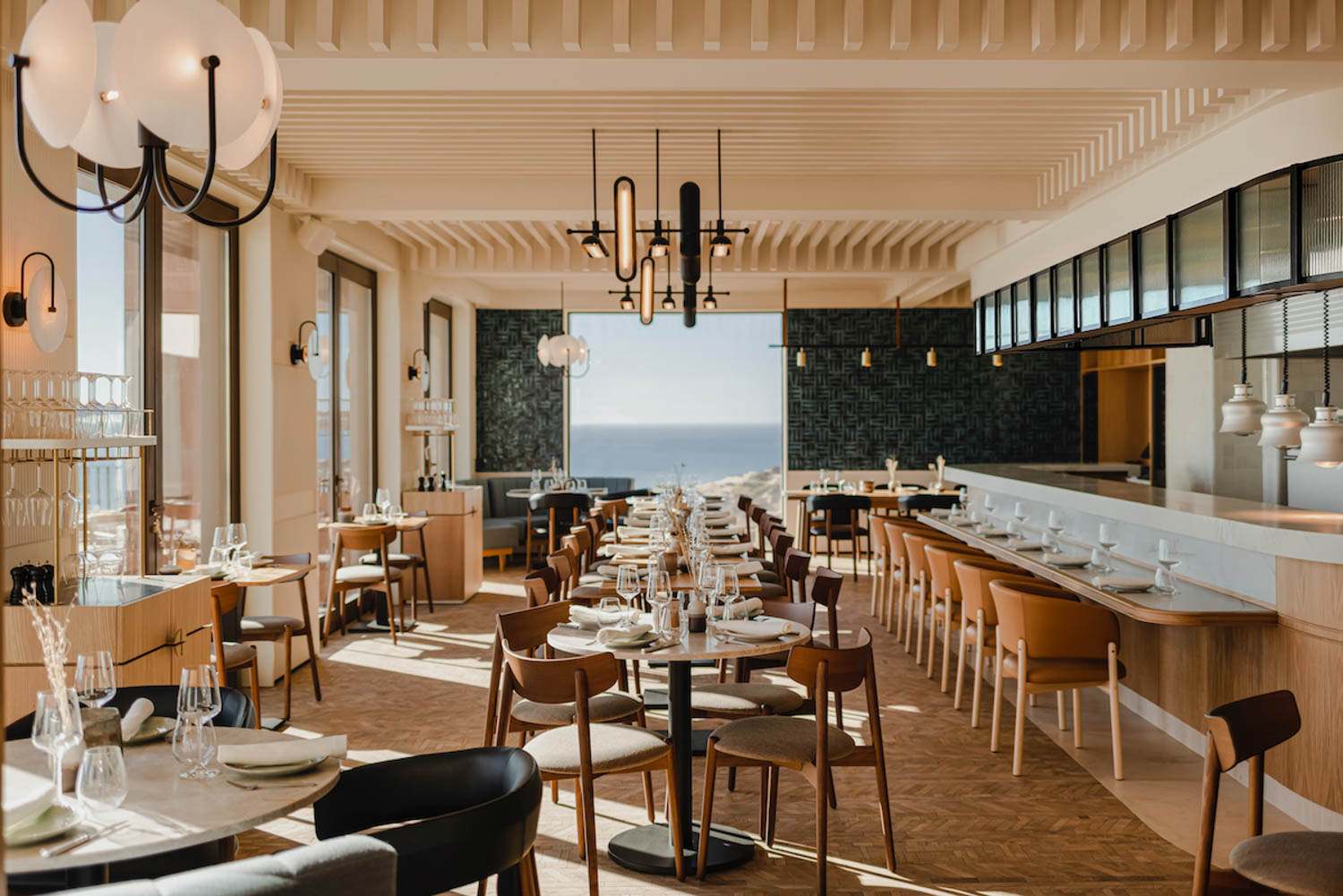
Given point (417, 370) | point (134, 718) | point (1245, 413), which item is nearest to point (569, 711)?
point (134, 718)

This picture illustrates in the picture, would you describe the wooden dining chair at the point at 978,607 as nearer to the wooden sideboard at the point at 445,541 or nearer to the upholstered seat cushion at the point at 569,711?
the upholstered seat cushion at the point at 569,711

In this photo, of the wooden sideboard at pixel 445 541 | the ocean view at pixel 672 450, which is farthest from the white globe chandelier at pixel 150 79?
the ocean view at pixel 672 450

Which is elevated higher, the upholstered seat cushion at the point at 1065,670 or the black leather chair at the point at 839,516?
the black leather chair at the point at 839,516

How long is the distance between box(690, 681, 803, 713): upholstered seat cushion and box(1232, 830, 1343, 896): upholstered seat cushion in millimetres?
1935

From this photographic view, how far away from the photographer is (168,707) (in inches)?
128

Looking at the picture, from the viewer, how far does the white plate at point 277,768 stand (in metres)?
2.36

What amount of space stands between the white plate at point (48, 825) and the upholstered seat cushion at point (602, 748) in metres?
1.68

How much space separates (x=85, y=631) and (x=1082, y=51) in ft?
15.5

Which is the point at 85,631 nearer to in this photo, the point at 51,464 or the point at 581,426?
the point at 51,464

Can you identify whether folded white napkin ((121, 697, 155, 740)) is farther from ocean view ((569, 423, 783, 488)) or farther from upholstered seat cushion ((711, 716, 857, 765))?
ocean view ((569, 423, 783, 488))

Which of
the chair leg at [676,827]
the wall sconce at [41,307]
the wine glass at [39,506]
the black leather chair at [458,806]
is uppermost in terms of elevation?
the wall sconce at [41,307]

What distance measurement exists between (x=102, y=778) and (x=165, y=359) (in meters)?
4.58

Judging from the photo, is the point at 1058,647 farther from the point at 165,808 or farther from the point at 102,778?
the point at 102,778

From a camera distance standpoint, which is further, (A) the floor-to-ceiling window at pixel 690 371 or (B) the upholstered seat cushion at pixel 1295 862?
(A) the floor-to-ceiling window at pixel 690 371
